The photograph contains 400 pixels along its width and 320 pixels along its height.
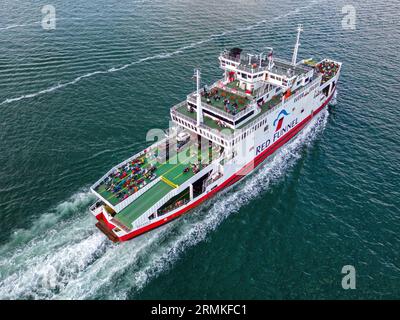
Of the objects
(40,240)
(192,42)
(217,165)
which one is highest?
(192,42)

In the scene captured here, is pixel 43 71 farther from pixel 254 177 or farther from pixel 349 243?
pixel 349 243

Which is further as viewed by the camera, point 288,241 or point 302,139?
point 302,139

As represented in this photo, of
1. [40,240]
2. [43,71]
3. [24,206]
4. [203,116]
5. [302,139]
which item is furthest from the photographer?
[43,71]

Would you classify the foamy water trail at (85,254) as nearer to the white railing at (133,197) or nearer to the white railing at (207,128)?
the white railing at (133,197)

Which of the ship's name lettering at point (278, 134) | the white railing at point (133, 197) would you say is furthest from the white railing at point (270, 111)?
the white railing at point (133, 197)
